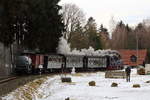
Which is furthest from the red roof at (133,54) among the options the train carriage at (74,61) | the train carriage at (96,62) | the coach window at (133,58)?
the train carriage at (74,61)

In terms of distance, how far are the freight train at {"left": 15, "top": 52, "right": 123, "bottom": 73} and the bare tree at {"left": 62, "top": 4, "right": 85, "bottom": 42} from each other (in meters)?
13.7

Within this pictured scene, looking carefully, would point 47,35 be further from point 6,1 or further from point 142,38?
point 142,38

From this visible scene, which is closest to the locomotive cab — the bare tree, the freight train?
the freight train

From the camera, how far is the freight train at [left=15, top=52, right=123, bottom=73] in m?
51.0

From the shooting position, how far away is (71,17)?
93000mm

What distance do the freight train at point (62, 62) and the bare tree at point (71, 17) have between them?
44.8 feet

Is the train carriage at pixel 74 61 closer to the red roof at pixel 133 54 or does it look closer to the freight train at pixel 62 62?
the freight train at pixel 62 62

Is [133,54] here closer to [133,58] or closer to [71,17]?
[133,58]

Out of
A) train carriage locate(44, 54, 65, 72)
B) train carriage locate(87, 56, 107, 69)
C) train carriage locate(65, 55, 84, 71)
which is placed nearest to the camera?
train carriage locate(44, 54, 65, 72)

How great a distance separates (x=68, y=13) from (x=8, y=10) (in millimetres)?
76540

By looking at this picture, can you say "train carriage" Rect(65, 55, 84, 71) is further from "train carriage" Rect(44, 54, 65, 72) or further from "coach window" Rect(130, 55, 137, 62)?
"coach window" Rect(130, 55, 137, 62)

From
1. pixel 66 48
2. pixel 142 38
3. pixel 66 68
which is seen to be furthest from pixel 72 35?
pixel 142 38

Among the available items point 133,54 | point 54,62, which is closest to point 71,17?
point 133,54

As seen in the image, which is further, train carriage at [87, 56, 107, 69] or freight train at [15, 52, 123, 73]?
train carriage at [87, 56, 107, 69]
